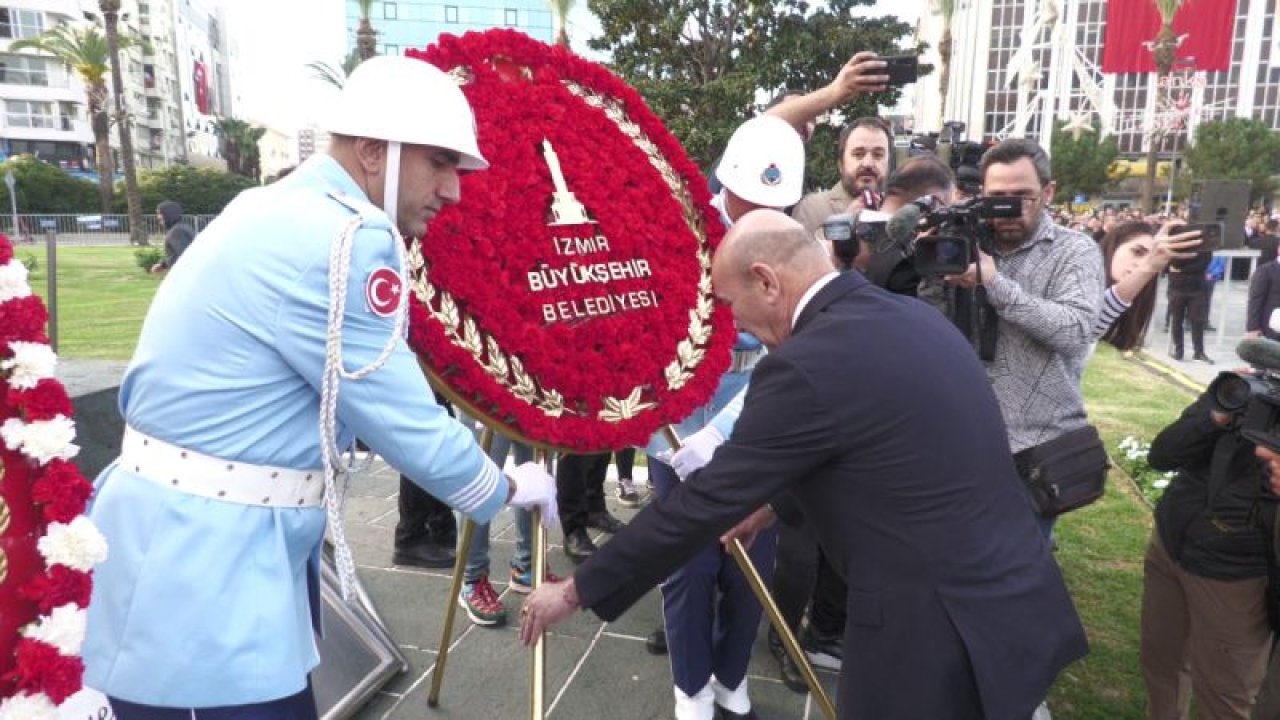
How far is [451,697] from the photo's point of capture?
3.15 meters

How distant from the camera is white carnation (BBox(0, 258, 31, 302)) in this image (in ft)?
4.47

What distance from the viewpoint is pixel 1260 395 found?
7.00 feet

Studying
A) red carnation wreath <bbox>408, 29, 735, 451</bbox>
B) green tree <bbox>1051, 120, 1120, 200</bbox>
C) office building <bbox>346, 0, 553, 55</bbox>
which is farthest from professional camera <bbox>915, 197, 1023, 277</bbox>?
office building <bbox>346, 0, 553, 55</bbox>

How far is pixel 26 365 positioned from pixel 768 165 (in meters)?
2.32

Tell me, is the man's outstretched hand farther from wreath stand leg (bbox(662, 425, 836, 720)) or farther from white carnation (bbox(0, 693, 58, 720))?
white carnation (bbox(0, 693, 58, 720))

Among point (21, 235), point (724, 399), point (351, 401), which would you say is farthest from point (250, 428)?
point (21, 235)

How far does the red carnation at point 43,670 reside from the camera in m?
1.28

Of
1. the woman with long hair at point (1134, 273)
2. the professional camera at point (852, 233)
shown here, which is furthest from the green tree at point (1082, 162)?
the professional camera at point (852, 233)

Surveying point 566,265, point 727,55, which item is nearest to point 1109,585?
point 566,265

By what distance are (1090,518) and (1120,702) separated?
2385 millimetres

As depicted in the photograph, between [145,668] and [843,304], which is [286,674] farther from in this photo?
[843,304]

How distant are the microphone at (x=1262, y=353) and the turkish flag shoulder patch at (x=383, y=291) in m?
2.15

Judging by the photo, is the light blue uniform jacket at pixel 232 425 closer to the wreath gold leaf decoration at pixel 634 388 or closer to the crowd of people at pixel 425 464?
the crowd of people at pixel 425 464

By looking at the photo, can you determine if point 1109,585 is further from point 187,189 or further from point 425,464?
point 187,189
